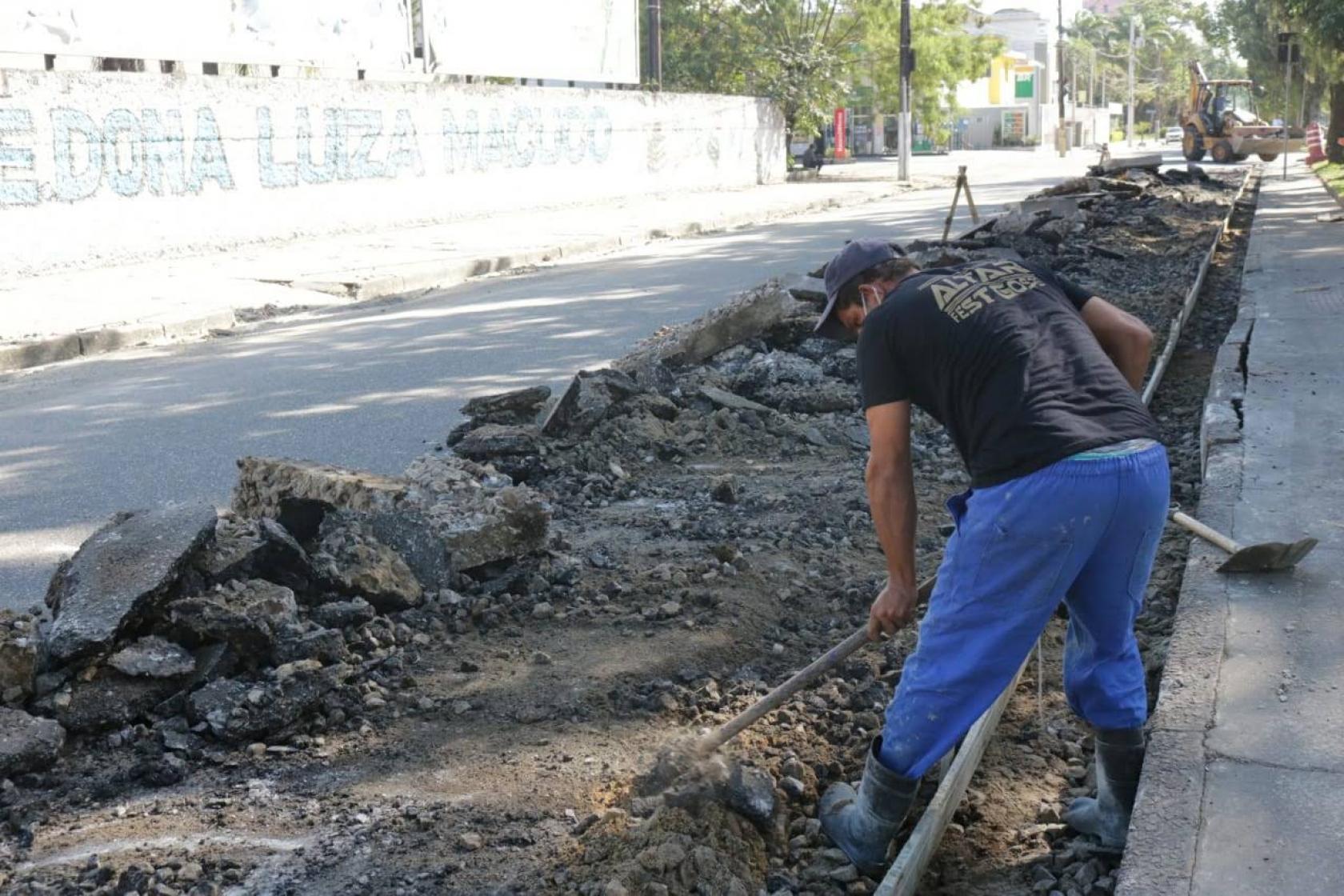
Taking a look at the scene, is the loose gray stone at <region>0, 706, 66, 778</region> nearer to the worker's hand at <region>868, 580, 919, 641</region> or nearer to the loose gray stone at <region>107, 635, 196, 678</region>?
the loose gray stone at <region>107, 635, 196, 678</region>

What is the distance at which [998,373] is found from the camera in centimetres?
305

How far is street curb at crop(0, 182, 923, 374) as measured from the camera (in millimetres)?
11102

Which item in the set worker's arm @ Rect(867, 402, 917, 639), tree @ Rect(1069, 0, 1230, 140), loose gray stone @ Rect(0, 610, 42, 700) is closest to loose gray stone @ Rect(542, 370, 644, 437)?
loose gray stone @ Rect(0, 610, 42, 700)

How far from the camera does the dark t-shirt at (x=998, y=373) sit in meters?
3.02

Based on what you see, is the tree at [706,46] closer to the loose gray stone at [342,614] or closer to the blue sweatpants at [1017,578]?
the loose gray stone at [342,614]

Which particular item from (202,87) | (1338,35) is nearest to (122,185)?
(202,87)

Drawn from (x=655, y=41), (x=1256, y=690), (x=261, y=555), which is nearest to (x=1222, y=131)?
(x=655, y=41)

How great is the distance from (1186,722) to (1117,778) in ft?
1.49

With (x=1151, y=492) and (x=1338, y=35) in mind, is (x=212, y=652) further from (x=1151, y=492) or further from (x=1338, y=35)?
(x=1338, y=35)

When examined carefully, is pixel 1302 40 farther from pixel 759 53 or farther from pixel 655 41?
pixel 655 41

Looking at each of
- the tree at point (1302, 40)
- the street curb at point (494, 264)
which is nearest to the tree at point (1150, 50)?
the tree at point (1302, 40)

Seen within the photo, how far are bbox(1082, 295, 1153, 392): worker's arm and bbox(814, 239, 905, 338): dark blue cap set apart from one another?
18.7 inches

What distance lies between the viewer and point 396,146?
22594 millimetres

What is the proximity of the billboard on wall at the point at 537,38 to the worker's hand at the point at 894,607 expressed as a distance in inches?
866
